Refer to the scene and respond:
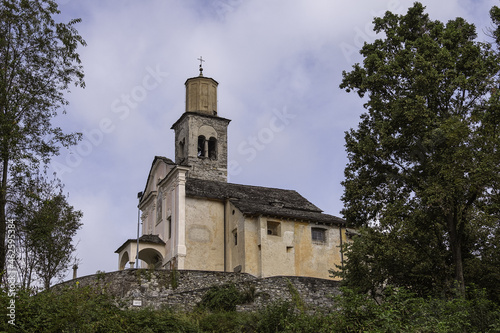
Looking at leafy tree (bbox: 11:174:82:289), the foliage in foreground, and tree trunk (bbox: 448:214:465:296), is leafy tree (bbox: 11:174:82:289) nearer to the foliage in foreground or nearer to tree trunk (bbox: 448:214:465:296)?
the foliage in foreground

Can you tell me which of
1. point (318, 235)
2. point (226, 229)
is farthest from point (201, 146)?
point (318, 235)

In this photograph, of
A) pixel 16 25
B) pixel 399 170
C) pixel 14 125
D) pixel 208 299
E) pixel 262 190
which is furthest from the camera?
pixel 262 190

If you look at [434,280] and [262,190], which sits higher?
[262,190]

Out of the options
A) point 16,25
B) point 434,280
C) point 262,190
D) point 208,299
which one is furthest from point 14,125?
point 262,190

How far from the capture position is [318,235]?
38.2 meters

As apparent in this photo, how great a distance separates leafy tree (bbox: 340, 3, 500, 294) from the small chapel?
37.3 feet

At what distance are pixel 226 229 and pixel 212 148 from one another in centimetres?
922

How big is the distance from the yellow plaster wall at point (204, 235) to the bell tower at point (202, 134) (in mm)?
5414

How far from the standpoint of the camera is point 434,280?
23.2 meters

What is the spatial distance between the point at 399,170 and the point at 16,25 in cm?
1501

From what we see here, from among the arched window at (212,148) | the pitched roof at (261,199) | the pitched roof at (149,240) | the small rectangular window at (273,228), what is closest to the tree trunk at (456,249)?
the pitched roof at (261,199)

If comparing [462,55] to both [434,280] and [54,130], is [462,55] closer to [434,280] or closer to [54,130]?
[434,280]

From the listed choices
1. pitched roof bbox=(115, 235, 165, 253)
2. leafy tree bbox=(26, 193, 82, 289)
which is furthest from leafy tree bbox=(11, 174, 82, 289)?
pitched roof bbox=(115, 235, 165, 253)

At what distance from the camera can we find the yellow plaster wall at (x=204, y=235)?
38.1 meters
